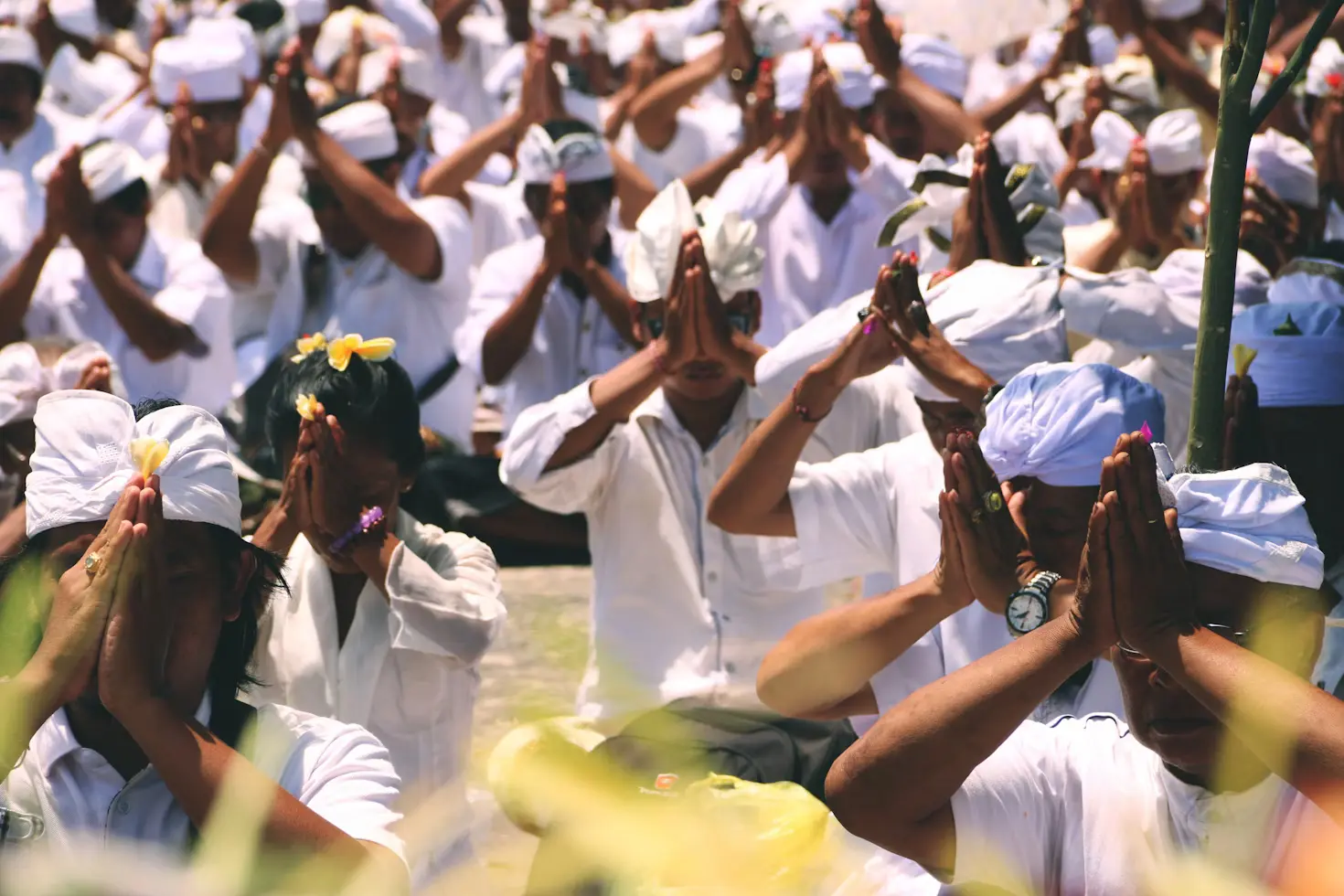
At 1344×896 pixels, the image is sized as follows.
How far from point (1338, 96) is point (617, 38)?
505cm

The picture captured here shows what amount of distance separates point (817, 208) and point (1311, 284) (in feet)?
8.34

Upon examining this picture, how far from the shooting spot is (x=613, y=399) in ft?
13.1

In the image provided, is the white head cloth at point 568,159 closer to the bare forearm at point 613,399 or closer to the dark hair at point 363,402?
the bare forearm at point 613,399

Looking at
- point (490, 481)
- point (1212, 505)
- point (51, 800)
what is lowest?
point (490, 481)

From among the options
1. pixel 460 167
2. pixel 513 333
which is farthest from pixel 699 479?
pixel 460 167

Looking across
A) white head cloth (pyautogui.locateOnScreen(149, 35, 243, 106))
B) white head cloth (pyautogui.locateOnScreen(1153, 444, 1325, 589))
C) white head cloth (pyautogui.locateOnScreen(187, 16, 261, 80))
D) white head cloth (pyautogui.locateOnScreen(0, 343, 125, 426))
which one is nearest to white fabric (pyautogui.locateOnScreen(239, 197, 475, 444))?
white head cloth (pyautogui.locateOnScreen(149, 35, 243, 106))

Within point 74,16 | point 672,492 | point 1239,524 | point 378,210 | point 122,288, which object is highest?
point 1239,524

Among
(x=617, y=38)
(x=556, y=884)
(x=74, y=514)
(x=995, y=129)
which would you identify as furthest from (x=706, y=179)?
(x=556, y=884)

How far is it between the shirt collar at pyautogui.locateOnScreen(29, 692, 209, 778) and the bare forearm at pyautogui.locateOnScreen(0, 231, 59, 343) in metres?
3.71

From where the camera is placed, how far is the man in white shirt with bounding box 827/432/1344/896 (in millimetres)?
1905

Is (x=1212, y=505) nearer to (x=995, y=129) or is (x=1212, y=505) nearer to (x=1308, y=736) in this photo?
(x=1308, y=736)

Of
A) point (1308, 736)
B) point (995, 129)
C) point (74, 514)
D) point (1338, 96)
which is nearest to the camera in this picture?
point (1308, 736)

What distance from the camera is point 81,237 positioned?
5.73 metres

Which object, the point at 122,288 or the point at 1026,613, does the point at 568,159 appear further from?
the point at 1026,613
